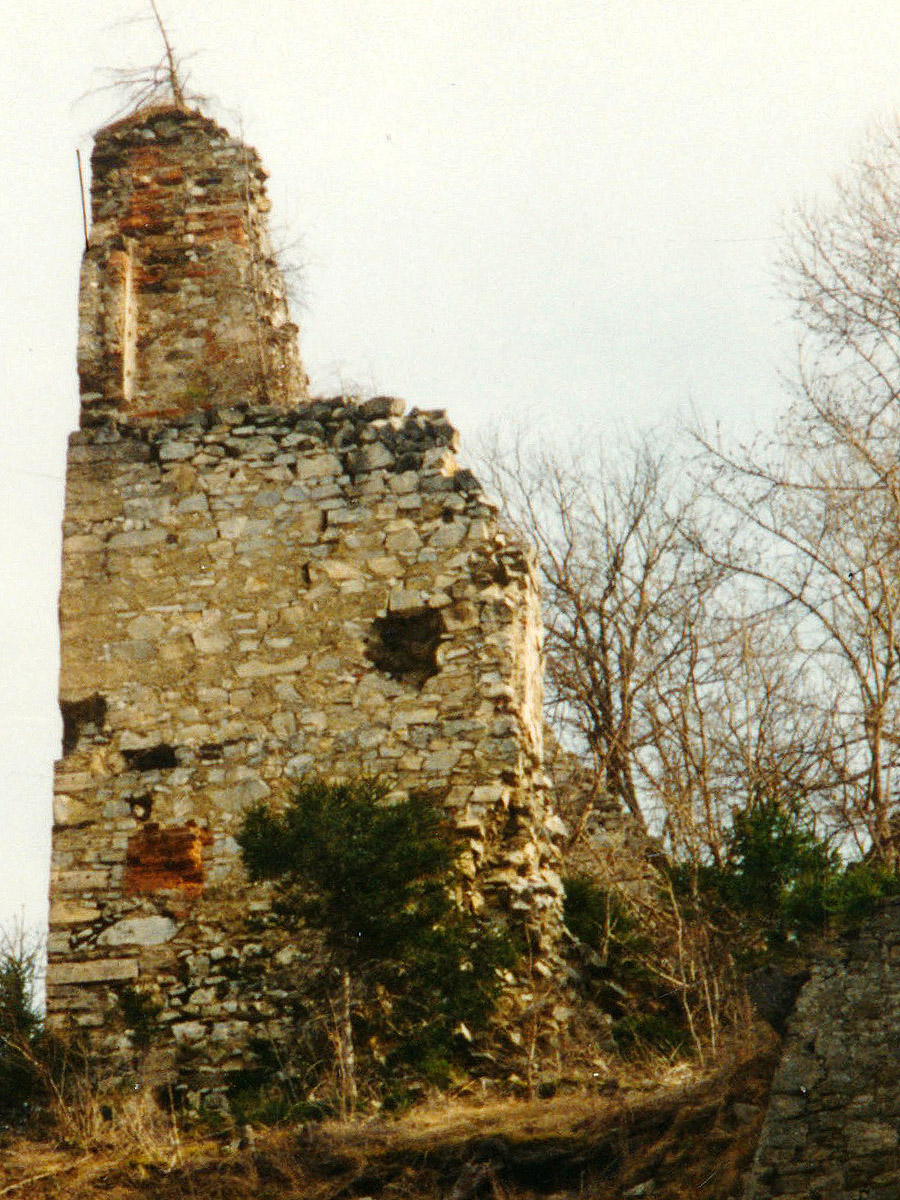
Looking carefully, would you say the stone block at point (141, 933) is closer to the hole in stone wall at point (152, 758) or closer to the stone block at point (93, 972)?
the stone block at point (93, 972)

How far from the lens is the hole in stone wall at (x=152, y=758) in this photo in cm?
1111

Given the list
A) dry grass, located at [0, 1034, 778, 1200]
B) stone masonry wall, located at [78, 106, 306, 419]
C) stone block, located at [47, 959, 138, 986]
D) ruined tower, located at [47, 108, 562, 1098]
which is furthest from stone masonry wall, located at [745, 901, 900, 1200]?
stone masonry wall, located at [78, 106, 306, 419]

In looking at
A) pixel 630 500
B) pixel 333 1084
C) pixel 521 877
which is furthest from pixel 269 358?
pixel 630 500

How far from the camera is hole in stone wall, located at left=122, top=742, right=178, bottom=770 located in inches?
437

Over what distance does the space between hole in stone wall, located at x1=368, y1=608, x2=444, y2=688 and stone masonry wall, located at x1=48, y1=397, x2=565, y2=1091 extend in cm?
1

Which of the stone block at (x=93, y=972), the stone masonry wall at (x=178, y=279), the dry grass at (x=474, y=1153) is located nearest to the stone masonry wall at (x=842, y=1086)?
the dry grass at (x=474, y=1153)

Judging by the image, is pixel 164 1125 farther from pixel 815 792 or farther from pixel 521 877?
pixel 815 792

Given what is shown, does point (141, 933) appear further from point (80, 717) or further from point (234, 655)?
point (234, 655)

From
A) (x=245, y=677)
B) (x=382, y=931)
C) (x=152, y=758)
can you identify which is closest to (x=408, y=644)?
(x=245, y=677)

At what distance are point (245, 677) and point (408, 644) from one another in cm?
102

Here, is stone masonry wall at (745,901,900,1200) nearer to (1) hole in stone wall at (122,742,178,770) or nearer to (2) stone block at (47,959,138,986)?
(2) stone block at (47,959,138,986)

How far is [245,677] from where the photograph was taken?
1122 centimetres

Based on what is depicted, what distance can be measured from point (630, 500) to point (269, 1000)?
9982mm

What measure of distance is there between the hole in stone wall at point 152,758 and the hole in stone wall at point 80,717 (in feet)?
1.06
